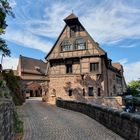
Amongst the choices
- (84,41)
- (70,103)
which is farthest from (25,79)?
(70,103)

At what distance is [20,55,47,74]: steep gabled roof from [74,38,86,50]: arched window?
29622 millimetres

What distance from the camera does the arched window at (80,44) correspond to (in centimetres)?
3500

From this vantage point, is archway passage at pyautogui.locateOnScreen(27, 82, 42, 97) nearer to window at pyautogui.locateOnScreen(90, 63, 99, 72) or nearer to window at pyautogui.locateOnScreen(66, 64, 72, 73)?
window at pyautogui.locateOnScreen(66, 64, 72, 73)

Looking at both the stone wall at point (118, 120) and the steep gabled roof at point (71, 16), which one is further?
the steep gabled roof at point (71, 16)

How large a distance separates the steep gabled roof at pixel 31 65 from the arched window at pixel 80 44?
29.6m

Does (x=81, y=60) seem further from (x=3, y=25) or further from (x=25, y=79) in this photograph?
(x=25, y=79)

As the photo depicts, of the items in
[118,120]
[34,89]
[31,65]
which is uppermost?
[31,65]

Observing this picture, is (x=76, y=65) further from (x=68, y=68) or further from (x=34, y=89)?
(x=34, y=89)

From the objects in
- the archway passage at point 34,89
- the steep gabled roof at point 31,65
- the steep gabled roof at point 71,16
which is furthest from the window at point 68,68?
the steep gabled roof at point 31,65

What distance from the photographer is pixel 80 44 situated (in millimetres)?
35188

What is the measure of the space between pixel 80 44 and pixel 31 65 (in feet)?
112

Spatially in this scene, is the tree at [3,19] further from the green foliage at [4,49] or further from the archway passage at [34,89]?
the archway passage at [34,89]

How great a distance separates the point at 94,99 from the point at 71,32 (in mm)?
9771

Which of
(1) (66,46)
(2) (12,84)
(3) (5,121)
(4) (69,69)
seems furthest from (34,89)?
(3) (5,121)
